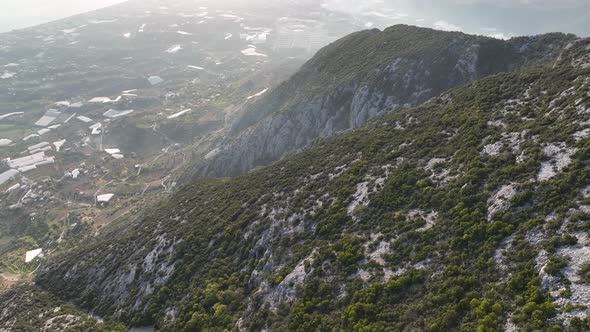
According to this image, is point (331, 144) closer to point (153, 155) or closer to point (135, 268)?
point (135, 268)

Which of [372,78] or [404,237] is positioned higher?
[372,78]

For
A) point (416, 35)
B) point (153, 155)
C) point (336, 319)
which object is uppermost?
point (416, 35)

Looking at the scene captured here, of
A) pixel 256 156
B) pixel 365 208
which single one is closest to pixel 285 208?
pixel 365 208

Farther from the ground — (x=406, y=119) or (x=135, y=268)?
(x=406, y=119)

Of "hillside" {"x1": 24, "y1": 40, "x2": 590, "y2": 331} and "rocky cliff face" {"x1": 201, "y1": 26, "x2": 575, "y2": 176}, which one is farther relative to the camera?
"rocky cliff face" {"x1": 201, "y1": 26, "x2": 575, "y2": 176}

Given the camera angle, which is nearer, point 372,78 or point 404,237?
point 404,237
